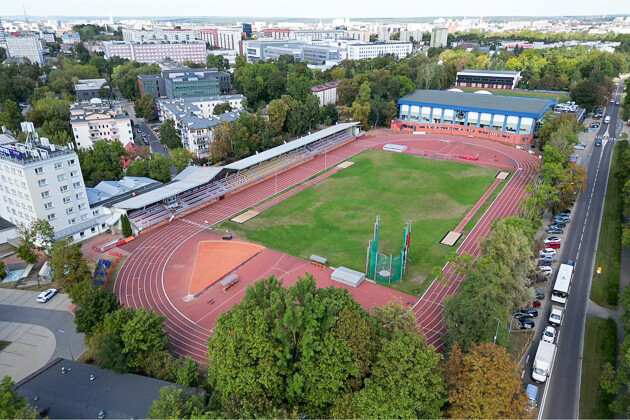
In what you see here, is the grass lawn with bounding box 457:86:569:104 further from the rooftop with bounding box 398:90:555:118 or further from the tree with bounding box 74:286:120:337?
the tree with bounding box 74:286:120:337

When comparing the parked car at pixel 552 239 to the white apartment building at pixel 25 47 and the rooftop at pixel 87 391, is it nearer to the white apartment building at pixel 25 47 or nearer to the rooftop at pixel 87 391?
the rooftop at pixel 87 391

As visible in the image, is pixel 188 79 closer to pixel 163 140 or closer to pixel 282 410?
pixel 163 140

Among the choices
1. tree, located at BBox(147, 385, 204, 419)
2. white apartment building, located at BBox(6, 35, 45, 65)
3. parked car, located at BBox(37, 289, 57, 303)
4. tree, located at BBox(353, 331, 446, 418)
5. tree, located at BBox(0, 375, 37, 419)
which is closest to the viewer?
tree, located at BBox(0, 375, 37, 419)

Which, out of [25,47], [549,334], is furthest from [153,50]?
[549,334]

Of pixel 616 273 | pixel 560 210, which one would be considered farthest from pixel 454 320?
pixel 560 210

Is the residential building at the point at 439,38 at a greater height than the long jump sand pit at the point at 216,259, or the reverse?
the residential building at the point at 439,38

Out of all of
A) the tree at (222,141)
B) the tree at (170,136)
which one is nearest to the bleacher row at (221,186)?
the tree at (222,141)

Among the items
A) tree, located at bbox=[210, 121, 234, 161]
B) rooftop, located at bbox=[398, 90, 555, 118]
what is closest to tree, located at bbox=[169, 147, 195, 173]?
tree, located at bbox=[210, 121, 234, 161]
